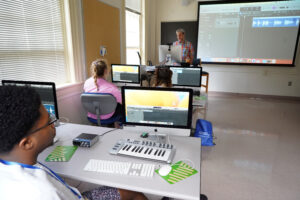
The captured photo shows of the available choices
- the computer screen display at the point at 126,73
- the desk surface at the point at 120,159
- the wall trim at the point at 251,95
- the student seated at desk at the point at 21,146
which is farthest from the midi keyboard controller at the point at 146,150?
the wall trim at the point at 251,95

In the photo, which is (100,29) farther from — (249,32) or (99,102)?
(249,32)

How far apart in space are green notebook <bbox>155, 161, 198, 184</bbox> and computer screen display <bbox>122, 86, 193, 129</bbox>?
0.39 metres

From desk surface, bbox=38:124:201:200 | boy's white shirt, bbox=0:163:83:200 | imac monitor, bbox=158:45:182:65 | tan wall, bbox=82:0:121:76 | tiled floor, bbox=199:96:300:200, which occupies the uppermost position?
tan wall, bbox=82:0:121:76

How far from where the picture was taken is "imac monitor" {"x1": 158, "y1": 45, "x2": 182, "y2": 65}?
12.0 feet

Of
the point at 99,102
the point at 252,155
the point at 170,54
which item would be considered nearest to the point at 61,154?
the point at 99,102

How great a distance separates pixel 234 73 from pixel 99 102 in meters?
4.41

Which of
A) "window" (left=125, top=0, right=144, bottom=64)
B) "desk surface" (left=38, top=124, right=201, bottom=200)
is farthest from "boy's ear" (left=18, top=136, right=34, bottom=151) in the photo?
"window" (left=125, top=0, right=144, bottom=64)

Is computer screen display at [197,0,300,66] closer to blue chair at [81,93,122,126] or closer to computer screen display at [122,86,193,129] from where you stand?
blue chair at [81,93,122,126]

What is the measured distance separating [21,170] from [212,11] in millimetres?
5658

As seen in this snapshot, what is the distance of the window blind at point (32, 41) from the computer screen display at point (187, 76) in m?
1.60

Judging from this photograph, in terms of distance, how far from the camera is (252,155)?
2.58 m

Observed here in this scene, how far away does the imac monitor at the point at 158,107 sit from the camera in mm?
1474

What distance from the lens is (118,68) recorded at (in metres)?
3.29

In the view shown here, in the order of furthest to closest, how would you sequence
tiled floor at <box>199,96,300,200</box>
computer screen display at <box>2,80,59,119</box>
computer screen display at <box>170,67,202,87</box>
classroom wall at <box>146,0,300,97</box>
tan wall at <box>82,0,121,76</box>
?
classroom wall at <box>146,0,300,97</box>
tan wall at <box>82,0,121,76</box>
computer screen display at <box>170,67,202,87</box>
tiled floor at <box>199,96,300,200</box>
computer screen display at <box>2,80,59,119</box>
